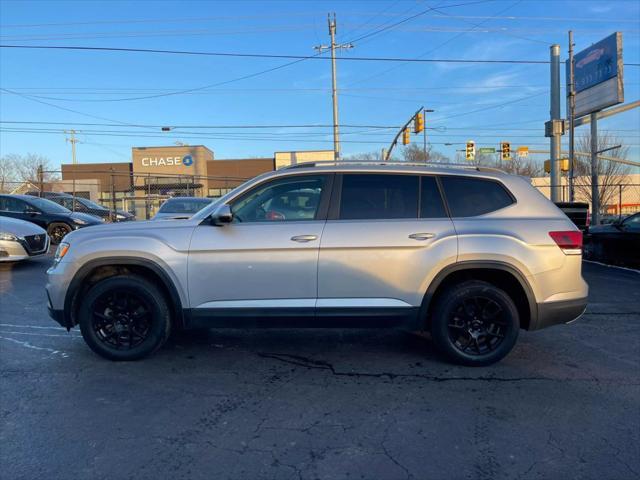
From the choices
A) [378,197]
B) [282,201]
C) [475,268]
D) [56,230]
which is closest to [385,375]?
[475,268]

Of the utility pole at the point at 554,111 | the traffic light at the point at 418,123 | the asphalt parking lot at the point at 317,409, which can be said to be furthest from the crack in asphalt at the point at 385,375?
the traffic light at the point at 418,123

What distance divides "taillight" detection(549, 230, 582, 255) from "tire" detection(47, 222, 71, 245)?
43.3ft

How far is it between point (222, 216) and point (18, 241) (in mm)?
7896

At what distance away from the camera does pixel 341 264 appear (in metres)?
4.35

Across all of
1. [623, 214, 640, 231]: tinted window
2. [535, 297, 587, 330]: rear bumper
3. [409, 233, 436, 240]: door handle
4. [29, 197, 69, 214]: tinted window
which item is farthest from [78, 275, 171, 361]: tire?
[29, 197, 69, 214]: tinted window

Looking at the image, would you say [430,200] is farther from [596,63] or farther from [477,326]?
[596,63]

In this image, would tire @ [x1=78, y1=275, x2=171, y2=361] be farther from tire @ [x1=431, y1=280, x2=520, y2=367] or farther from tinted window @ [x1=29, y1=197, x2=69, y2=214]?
tinted window @ [x1=29, y1=197, x2=69, y2=214]

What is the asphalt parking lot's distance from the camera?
9.75 ft

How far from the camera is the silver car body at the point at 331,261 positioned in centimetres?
436

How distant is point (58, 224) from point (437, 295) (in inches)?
498

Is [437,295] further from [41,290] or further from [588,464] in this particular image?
[41,290]

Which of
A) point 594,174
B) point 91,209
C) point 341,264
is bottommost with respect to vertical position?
point 341,264

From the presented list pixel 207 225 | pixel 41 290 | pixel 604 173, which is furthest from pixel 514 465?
pixel 604 173

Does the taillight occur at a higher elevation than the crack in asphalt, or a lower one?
higher
